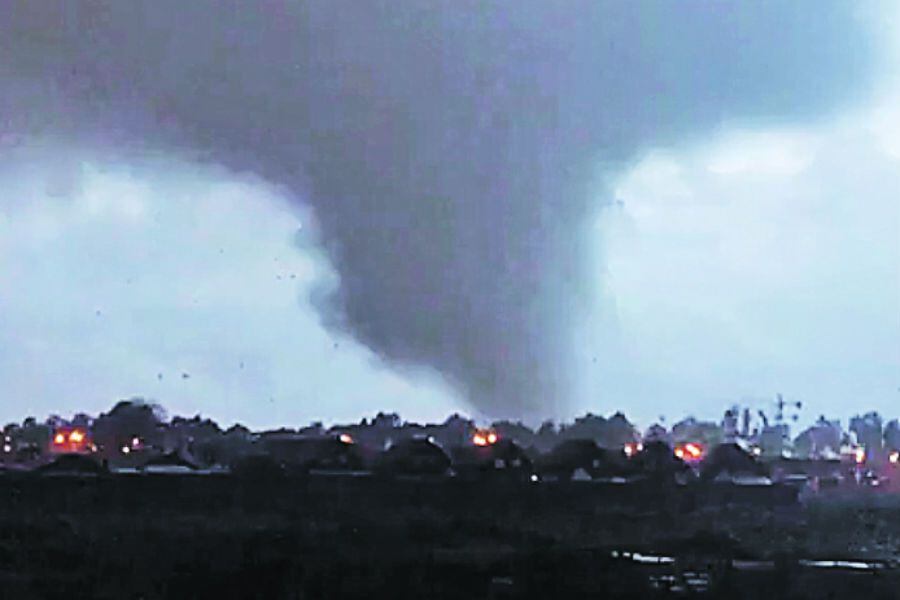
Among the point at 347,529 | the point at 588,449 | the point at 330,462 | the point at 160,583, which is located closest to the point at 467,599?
the point at 160,583

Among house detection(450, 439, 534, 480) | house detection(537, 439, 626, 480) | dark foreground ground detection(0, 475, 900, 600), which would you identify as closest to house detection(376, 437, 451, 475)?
house detection(450, 439, 534, 480)

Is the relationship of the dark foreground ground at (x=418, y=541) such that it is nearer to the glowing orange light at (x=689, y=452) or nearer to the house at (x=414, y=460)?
the house at (x=414, y=460)

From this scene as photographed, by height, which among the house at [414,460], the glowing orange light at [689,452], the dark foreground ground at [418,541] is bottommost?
the dark foreground ground at [418,541]

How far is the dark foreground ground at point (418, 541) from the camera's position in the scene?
32.9 metres

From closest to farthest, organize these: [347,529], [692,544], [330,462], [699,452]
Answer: [692,544], [347,529], [330,462], [699,452]

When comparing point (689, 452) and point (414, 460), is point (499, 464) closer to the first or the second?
point (414, 460)

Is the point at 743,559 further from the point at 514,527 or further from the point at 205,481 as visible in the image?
the point at 205,481

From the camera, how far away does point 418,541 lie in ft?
154

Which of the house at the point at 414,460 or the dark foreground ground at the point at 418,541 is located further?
the house at the point at 414,460

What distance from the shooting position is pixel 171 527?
54.4 m

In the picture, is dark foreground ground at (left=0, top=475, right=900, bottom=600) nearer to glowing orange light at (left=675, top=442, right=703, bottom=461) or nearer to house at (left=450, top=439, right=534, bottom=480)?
house at (left=450, top=439, right=534, bottom=480)

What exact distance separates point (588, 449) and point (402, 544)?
4274cm

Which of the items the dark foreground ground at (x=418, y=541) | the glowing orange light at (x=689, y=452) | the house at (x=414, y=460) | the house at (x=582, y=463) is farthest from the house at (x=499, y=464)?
the glowing orange light at (x=689, y=452)

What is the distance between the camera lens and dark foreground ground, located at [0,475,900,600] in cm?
3294
